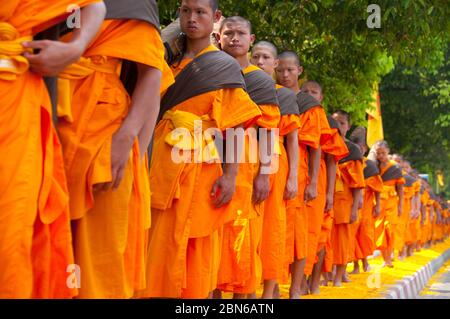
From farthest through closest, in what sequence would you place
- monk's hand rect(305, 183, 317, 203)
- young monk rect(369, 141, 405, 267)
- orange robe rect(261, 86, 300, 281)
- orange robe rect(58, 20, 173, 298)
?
1. young monk rect(369, 141, 405, 267)
2. monk's hand rect(305, 183, 317, 203)
3. orange robe rect(261, 86, 300, 281)
4. orange robe rect(58, 20, 173, 298)

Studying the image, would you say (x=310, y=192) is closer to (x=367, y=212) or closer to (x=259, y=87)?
(x=259, y=87)

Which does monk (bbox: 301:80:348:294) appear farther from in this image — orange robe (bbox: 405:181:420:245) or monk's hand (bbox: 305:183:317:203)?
orange robe (bbox: 405:181:420:245)

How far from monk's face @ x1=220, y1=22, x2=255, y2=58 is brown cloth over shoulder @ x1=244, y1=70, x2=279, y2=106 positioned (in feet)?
0.64

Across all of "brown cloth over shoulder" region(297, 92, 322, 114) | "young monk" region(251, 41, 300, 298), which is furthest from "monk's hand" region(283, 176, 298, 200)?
"brown cloth over shoulder" region(297, 92, 322, 114)

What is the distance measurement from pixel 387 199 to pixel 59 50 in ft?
47.2

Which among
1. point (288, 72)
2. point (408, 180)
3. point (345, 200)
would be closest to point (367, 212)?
point (345, 200)

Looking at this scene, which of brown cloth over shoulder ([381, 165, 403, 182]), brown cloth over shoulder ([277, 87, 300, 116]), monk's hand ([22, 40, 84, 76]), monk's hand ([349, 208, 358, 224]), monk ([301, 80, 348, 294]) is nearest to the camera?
monk's hand ([22, 40, 84, 76])

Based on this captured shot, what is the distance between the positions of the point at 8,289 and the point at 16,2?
3.62ft

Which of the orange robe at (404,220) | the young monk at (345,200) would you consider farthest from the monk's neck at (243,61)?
the orange robe at (404,220)

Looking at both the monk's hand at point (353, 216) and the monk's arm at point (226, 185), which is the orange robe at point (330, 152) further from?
the monk's arm at point (226, 185)

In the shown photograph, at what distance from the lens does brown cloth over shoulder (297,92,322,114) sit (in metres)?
9.94

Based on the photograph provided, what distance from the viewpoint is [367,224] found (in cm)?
1458

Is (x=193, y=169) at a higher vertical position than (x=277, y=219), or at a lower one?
higher

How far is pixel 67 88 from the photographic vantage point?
456 centimetres
